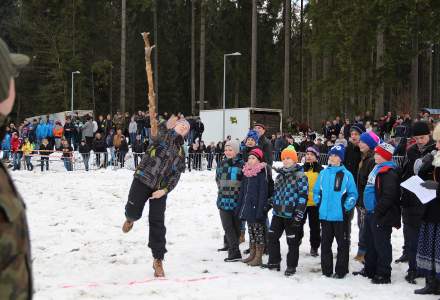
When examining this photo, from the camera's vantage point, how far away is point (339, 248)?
7.20 m

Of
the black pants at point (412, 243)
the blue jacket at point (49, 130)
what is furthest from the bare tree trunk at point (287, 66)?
the black pants at point (412, 243)

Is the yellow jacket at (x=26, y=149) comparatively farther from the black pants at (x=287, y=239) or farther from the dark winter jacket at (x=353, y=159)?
the black pants at (x=287, y=239)

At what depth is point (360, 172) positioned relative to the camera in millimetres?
7855

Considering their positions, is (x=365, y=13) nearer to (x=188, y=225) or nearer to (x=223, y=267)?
(x=188, y=225)

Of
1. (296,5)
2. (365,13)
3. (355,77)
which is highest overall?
(296,5)

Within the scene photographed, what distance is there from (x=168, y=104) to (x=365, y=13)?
29474 millimetres

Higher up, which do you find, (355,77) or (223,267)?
(355,77)

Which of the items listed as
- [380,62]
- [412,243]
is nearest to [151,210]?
[412,243]

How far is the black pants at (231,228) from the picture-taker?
809 cm

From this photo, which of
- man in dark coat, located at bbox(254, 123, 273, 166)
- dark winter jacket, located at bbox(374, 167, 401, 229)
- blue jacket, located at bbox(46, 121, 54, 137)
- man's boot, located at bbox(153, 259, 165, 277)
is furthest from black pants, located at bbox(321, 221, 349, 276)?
blue jacket, located at bbox(46, 121, 54, 137)

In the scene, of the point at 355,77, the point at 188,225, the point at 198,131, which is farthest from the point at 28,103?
the point at 188,225

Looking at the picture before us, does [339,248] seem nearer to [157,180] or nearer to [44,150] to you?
[157,180]

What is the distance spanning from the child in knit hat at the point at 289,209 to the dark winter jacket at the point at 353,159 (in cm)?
146

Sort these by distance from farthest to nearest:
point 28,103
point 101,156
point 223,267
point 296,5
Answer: point 28,103
point 296,5
point 101,156
point 223,267
